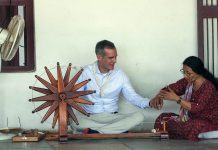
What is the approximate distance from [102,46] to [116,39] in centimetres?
58

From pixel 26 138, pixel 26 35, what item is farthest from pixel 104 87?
pixel 26 35

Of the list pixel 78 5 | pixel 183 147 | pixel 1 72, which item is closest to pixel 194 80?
pixel 183 147

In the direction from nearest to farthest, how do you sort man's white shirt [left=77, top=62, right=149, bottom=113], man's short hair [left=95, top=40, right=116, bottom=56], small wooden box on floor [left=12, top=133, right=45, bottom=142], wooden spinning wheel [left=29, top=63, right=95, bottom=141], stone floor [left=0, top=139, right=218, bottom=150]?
1. stone floor [left=0, top=139, right=218, bottom=150]
2. wooden spinning wheel [left=29, top=63, right=95, bottom=141]
3. small wooden box on floor [left=12, top=133, right=45, bottom=142]
4. man's short hair [left=95, top=40, right=116, bottom=56]
5. man's white shirt [left=77, top=62, right=149, bottom=113]

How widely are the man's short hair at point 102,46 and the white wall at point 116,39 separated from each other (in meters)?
0.50

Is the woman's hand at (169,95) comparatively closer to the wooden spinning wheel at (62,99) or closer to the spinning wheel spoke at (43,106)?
the wooden spinning wheel at (62,99)

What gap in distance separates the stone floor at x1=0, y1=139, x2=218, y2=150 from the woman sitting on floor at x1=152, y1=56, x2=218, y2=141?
0.17 m

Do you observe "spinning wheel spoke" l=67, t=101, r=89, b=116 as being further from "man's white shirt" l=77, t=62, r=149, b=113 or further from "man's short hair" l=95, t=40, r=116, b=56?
"man's short hair" l=95, t=40, r=116, b=56

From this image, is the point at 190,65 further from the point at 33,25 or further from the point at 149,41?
the point at 33,25

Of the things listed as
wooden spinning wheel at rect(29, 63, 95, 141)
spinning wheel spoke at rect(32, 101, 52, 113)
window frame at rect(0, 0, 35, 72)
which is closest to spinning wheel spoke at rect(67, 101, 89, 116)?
wooden spinning wheel at rect(29, 63, 95, 141)

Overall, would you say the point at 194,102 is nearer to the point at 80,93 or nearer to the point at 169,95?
the point at 169,95

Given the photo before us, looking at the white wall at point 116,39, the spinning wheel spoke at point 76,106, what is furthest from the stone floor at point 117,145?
the white wall at point 116,39

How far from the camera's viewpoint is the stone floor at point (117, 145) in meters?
5.34

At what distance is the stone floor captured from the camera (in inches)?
210

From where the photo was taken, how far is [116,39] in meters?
6.61
